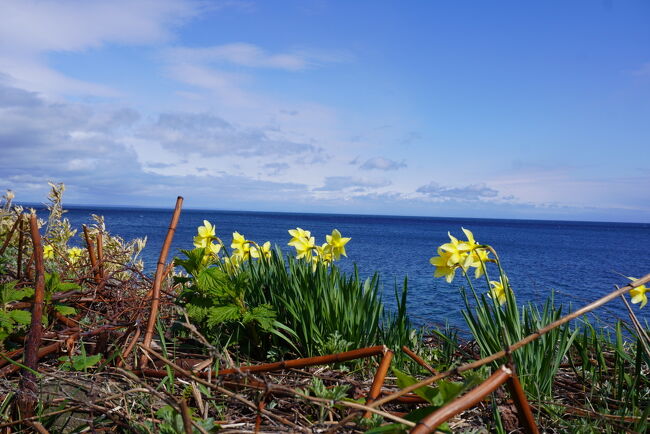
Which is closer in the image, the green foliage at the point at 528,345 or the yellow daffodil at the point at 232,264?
the green foliage at the point at 528,345

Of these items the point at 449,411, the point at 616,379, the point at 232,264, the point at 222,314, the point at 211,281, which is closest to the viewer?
the point at 449,411

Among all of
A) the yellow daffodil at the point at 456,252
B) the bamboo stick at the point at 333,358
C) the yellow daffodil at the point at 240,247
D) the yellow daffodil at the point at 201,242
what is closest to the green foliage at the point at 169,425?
the bamboo stick at the point at 333,358

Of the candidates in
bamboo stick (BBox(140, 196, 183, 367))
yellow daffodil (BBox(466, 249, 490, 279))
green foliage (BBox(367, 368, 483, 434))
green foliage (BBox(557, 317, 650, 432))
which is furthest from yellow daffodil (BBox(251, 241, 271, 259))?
green foliage (BBox(367, 368, 483, 434))

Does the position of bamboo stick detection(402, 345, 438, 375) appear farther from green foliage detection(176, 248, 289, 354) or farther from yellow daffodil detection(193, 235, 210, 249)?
yellow daffodil detection(193, 235, 210, 249)

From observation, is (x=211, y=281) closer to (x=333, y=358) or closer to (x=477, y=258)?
(x=333, y=358)

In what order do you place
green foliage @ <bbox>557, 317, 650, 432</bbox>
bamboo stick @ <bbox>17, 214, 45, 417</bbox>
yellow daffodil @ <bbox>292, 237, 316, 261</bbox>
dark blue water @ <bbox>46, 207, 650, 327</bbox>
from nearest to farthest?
bamboo stick @ <bbox>17, 214, 45, 417</bbox> → green foliage @ <bbox>557, 317, 650, 432</bbox> → yellow daffodil @ <bbox>292, 237, 316, 261</bbox> → dark blue water @ <bbox>46, 207, 650, 327</bbox>

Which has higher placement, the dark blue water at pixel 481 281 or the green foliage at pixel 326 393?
the green foliage at pixel 326 393

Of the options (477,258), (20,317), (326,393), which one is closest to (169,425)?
(326,393)

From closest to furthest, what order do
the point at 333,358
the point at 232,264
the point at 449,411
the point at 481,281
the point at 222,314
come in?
the point at 449,411, the point at 333,358, the point at 222,314, the point at 232,264, the point at 481,281

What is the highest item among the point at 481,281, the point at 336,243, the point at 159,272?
the point at 336,243

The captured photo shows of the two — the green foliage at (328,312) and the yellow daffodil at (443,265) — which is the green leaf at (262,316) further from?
the yellow daffodil at (443,265)

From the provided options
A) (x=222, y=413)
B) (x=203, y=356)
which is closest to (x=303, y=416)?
(x=222, y=413)

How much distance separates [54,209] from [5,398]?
5.18 metres

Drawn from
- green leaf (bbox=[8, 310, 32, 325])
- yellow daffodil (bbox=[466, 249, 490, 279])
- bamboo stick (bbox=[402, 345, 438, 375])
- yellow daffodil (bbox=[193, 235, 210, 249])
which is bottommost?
bamboo stick (bbox=[402, 345, 438, 375])
